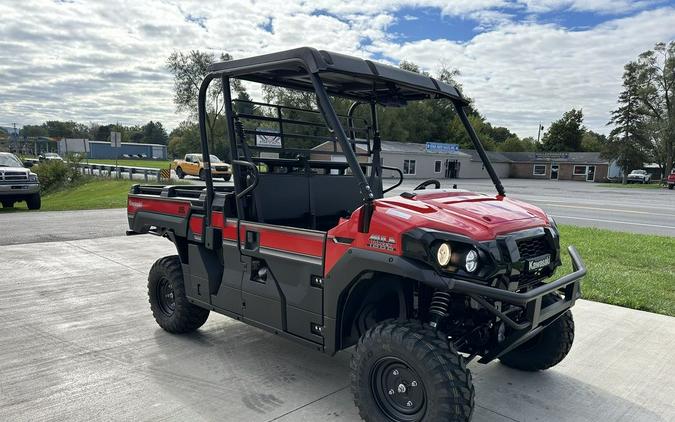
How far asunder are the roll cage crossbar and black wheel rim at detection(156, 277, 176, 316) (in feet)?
3.52

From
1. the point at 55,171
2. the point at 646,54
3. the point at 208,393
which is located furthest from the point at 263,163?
the point at 646,54

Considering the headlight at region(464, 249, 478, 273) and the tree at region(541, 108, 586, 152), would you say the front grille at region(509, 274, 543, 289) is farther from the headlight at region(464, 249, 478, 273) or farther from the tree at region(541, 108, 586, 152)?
the tree at region(541, 108, 586, 152)

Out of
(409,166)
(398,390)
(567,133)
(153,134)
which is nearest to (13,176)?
(398,390)

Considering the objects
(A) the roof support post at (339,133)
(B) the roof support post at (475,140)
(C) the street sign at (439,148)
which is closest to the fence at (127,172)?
(B) the roof support post at (475,140)

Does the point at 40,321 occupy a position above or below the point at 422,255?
below

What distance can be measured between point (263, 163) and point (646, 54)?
55.8 meters

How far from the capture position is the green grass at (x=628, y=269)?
555 centimetres

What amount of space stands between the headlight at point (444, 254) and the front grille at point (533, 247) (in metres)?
0.51

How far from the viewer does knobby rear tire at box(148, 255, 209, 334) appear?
4.25 meters

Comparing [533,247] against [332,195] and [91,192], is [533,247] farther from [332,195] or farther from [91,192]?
[91,192]

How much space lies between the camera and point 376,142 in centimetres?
440

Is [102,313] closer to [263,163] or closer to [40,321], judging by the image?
[40,321]

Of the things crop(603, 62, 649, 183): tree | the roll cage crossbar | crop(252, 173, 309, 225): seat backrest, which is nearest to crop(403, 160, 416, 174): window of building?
crop(603, 62, 649, 183): tree

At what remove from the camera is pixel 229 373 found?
11.9 feet
